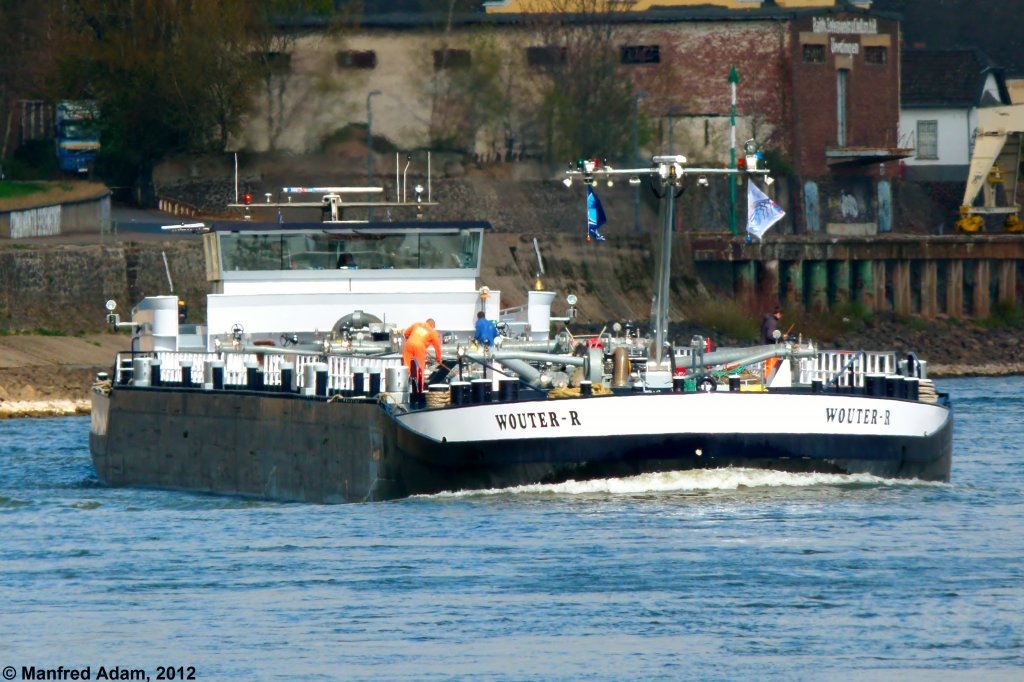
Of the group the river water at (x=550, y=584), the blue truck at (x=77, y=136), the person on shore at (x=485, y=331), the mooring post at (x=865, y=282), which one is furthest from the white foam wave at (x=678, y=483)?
the blue truck at (x=77, y=136)

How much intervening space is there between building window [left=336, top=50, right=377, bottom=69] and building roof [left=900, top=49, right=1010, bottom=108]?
28086 mm

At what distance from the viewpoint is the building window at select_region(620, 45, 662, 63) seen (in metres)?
82.0

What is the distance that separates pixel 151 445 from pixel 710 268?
43085mm

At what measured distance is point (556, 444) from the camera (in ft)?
85.8

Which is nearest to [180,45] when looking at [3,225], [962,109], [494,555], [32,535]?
[3,225]

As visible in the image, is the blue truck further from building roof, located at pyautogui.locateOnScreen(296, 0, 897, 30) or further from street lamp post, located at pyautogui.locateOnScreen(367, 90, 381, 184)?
street lamp post, located at pyautogui.locateOnScreen(367, 90, 381, 184)

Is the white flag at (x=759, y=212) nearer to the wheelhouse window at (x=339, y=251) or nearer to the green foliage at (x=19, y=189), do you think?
the wheelhouse window at (x=339, y=251)

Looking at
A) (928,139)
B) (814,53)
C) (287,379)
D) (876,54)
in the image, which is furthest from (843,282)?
(287,379)

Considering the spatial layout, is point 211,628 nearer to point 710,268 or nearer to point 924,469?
point 924,469

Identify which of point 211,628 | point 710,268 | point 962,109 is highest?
point 962,109

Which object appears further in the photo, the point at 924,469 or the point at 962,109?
the point at 962,109

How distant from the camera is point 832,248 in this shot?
76562mm

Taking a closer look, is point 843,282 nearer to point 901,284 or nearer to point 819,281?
point 819,281

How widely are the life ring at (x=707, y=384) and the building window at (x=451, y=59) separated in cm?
4846
